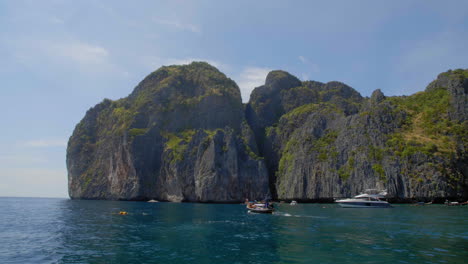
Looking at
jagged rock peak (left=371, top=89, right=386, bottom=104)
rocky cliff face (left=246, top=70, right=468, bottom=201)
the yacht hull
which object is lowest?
the yacht hull

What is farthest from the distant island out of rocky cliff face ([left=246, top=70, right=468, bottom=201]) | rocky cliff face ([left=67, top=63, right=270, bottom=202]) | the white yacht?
the white yacht

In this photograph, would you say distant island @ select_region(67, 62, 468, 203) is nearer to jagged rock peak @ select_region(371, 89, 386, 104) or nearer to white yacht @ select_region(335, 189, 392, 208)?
jagged rock peak @ select_region(371, 89, 386, 104)

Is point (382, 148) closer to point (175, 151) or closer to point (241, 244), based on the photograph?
point (175, 151)

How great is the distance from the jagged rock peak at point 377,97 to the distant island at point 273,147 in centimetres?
70

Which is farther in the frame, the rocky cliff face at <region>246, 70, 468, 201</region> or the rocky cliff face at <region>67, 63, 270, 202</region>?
the rocky cliff face at <region>67, 63, 270, 202</region>

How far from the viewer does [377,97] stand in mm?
150500

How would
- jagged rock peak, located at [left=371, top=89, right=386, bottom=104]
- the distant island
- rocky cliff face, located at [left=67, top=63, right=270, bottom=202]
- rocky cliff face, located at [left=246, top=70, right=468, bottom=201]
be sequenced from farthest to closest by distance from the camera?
jagged rock peak, located at [left=371, top=89, right=386, bottom=104]
rocky cliff face, located at [left=67, top=63, right=270, bottom=202]
the distant island
rocky cliff face, located at [left=246, top=70, right=468, bottom=201]

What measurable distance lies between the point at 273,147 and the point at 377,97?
5548cm

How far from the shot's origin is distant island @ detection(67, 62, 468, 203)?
113 metres

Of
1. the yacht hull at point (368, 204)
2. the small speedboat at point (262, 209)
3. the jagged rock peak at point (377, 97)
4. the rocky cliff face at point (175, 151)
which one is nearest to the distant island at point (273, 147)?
the rocky cliff face at point (175, 151)

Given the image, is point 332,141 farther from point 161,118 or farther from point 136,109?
point 136,109

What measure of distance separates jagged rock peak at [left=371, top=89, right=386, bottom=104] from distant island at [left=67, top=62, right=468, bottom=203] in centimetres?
70

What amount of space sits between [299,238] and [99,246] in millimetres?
22013

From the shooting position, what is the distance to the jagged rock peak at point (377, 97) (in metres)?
149
